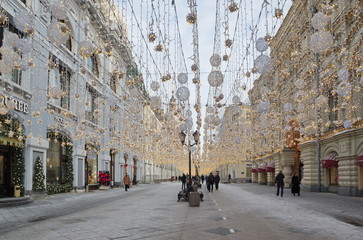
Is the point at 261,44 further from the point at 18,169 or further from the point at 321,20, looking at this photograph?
the point at 18,169

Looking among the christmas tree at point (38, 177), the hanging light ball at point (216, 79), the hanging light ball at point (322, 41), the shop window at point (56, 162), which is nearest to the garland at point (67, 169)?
the shop window at point (56, 162)

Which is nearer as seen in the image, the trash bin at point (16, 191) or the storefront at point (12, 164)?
the storefront at point (12, 164)

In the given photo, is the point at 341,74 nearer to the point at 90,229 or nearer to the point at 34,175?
the point at 90,229

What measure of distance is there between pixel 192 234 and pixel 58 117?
70.9 ft

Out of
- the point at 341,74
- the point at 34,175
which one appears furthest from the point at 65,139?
the point at 341,74

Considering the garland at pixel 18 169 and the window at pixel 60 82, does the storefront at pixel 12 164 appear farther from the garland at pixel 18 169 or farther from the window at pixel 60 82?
the window at pixel 60 82

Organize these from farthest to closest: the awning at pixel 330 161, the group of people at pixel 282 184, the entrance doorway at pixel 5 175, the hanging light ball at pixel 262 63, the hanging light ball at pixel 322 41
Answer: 1. the awning at pixel 330 161
2. the group of people at pixel 282 184
3. the entrance doorway at pixel 5 175
4. the hanging light ball at pixel 262 63
5. the hanging light ball at pixel 322 41

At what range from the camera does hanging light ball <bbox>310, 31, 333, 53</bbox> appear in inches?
414

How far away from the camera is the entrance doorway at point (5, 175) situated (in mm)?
22359

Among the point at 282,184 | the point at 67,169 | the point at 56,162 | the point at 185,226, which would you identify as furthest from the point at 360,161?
the point at 67,169

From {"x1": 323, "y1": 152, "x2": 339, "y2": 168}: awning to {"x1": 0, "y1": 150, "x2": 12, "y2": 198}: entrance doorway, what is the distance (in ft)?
Answer: 72.9

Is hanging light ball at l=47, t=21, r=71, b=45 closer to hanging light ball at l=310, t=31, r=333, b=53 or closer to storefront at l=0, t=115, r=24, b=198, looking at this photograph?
hanging light ball at l=310, t=31, r=333, b=53

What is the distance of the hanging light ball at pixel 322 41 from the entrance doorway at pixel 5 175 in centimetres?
1853

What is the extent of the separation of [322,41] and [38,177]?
20122 mm
